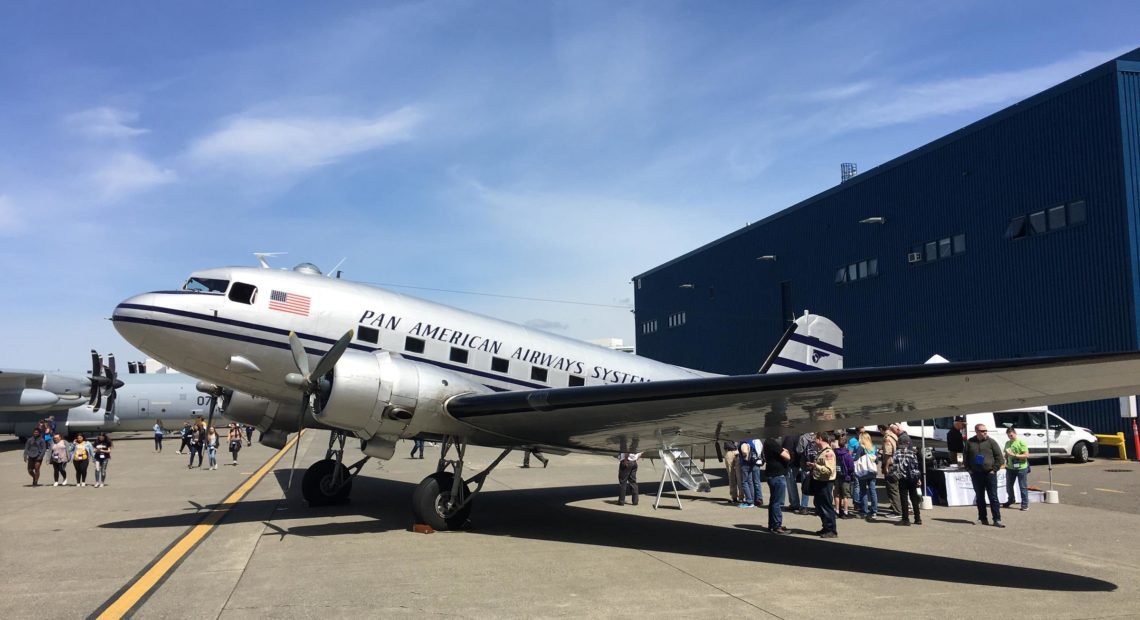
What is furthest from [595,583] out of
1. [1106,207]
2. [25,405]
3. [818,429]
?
[25,405]

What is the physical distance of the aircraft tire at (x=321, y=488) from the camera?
1560 centimetres

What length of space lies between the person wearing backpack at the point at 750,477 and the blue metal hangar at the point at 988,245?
18.8 m

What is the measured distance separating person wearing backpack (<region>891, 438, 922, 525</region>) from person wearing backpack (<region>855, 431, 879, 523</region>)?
0.49 metres

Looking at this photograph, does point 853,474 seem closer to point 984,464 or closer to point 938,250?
point 984,464

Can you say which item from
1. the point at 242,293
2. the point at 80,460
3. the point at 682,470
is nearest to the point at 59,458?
the point at 80,460

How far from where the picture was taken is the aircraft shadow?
9.40m

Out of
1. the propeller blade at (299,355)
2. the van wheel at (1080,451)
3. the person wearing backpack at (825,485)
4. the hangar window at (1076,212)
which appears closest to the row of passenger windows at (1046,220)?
the hangar window at (1076,212)

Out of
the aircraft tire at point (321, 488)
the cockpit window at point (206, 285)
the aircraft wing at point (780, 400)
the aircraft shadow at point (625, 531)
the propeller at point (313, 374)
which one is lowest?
the aircraft shadow at point (625, 531)

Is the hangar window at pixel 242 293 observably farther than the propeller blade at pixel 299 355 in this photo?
Yes

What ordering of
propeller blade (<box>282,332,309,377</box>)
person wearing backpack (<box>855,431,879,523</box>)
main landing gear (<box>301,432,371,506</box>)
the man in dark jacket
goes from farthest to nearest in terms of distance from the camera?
main landing gear (<box>301,432,371,506</box>), person wearing backpack (<box>855,431,879,523</box>), the man in dark jacket, propeller blade (<box>282,332,309,377</box>)

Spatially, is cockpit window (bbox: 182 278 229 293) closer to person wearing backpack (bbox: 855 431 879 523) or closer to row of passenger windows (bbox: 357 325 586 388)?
row of passenger windows (bbox: 357 325 586 388)

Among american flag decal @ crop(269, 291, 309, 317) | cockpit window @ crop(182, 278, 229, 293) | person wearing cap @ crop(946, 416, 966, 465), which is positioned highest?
cockpit window @ crop(182, 278, 229, 293)

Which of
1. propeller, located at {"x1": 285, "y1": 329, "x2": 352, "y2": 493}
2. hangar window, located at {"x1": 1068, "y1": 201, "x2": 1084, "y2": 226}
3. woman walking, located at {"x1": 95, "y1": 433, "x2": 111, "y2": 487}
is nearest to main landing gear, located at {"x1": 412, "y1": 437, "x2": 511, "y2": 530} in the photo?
propeller, located at {"x1": 285, "y1": 329, "x2": 352, "y2": 493}

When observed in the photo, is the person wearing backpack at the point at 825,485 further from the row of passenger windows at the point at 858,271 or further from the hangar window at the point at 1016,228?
the row of passenger windows at the point at 858,271
